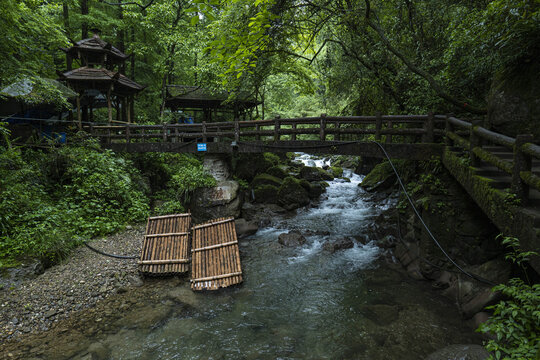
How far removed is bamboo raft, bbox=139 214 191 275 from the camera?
7781mm

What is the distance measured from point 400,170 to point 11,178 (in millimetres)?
14716

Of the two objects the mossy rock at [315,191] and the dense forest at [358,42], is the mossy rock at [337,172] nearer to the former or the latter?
the mossy rock at [315,191]

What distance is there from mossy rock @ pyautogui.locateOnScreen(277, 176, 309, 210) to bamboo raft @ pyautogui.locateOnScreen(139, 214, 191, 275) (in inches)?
251

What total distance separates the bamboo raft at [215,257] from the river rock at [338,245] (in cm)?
349

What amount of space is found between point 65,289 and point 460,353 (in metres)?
→ 8.45

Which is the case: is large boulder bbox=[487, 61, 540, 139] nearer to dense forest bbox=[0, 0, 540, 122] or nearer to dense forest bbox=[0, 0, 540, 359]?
dense forest bbox=[0, 0, 540, 359]

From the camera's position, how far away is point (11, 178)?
9125 millimetres

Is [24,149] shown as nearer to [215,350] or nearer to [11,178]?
[11,178]

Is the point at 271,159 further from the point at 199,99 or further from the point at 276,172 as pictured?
the point at 199,99

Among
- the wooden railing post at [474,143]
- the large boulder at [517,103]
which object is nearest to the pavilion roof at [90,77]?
the wooden railing post at [474,143]

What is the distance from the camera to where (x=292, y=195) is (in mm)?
14711

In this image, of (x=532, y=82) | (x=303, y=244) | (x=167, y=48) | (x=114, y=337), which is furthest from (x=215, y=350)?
(x=167, y=48)

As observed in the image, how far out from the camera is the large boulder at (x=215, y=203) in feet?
39.3

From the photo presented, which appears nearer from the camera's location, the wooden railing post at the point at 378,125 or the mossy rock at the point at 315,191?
the wooden railing post at the point at 378,125
